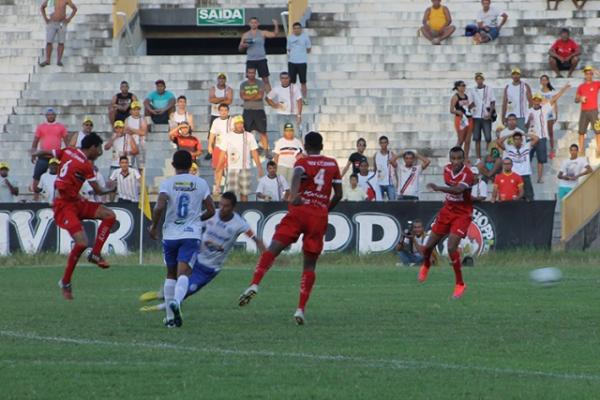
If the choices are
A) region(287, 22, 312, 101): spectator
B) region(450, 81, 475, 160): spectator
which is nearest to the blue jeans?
region(450, 81, 475, 160): spectator

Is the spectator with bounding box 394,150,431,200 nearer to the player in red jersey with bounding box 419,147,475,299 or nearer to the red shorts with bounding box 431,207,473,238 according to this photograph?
the player in red jersey with bounding box 419,147,475,299

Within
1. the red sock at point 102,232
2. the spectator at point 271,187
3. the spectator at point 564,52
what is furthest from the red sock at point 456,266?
the spectator at point 564,52

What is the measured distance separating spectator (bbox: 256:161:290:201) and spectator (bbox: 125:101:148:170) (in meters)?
3.17

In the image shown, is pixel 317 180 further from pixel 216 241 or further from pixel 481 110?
pixel 481 110

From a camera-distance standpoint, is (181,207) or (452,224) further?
(452,224)

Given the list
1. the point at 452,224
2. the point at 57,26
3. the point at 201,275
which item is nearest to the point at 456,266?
the point at 452,224

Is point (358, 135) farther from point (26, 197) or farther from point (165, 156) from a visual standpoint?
point (26, 197)

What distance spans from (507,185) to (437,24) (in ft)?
26.8

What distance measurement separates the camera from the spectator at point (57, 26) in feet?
120

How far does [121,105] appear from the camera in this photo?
33.2 metres

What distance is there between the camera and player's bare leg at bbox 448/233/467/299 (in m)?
19.2

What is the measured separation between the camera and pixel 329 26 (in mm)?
38375

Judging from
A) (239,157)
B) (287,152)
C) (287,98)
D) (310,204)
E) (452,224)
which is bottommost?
(452,224)

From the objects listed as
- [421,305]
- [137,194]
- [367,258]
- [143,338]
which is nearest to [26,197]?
[137,194]
